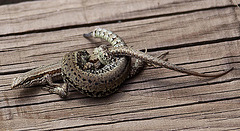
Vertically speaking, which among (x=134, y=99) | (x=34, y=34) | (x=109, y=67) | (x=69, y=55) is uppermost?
(x=34, y=34)

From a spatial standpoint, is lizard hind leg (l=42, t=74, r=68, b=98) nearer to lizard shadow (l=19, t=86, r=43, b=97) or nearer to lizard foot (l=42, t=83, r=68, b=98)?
lizard foot (l=42, t=83, r=68, b=98)

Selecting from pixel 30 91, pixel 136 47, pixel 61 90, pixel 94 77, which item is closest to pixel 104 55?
pixel 94 77

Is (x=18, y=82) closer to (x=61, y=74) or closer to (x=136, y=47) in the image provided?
(x=61, y=74)

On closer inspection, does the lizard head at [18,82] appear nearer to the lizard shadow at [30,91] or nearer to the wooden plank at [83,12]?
the lizard shadow at [30,91]

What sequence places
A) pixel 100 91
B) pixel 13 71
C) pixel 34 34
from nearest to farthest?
pixel 100 91 → pixel 13 71 → pixel 34 34

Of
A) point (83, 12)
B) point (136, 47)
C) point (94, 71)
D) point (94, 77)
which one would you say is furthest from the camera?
point (83, 12)

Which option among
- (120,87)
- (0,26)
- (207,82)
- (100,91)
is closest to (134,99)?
(120,87)

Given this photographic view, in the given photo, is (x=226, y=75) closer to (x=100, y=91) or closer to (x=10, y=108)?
(x=100, y=91)
